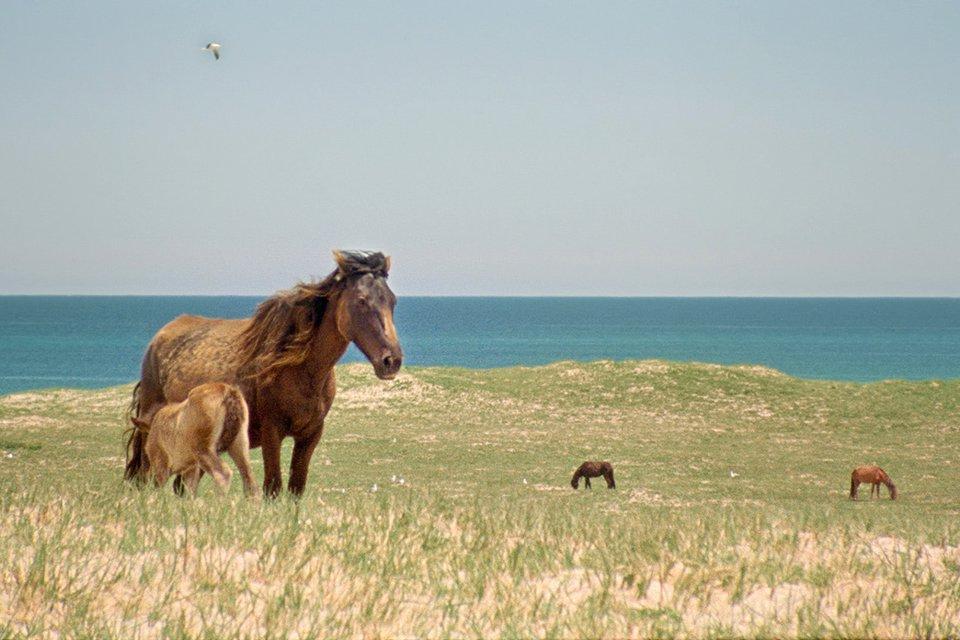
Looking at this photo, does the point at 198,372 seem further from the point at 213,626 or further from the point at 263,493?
the point at 213,626

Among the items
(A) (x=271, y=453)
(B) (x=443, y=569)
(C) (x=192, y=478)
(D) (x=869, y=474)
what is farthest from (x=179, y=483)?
(D) (x=869, y=474)

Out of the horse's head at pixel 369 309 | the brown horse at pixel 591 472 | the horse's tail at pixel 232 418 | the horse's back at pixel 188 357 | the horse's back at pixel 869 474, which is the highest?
the horse's head at pixel 369 309

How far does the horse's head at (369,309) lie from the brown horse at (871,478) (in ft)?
43.9

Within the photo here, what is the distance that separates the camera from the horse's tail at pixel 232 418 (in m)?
8.91

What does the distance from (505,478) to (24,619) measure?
16.7 m

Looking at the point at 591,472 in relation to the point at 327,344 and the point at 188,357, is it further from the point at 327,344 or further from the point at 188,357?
the point at 327,344

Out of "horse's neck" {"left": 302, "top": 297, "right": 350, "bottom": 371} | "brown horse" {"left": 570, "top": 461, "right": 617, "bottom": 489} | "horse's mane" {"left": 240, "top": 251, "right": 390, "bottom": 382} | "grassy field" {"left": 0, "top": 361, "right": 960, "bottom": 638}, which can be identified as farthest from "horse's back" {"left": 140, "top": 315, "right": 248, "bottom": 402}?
"brown horse" {"left": 570, "top": 461, "right": 617, "bottom": 489}

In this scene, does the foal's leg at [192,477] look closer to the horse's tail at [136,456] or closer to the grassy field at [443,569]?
the grassy field at [443,569]

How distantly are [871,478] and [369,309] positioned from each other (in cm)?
1376

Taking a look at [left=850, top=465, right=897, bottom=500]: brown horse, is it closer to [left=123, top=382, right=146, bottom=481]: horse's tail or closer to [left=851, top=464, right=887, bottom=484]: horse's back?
[left=851, top=464, right=887, bottom=484]: horse's back

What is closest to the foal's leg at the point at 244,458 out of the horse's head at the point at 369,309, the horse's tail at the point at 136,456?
the horse's head at the point at 369,309

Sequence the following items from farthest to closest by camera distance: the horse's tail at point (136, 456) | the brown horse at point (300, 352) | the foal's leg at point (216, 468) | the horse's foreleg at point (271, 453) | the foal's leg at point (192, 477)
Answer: the horse's tail at point (136, 456), the horse's foreleg at point (271, 453), the foal's leg at point (192, 477), the brown horse at point (300, 352), the foal's leg at point (216, 468)

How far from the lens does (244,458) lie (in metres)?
8.81

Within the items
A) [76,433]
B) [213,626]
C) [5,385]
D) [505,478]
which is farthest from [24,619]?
[5,385]
